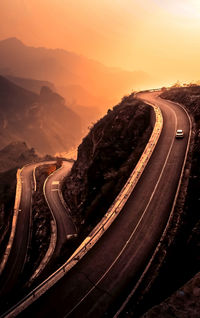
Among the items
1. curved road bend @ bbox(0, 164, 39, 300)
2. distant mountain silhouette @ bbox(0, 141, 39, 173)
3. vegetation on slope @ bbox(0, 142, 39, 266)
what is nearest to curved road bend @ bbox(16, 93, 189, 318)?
curved road bend @ bbox(0, 164, 39, 300)

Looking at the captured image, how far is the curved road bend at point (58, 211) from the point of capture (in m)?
35.2

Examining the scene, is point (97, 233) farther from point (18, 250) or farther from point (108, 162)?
point (18, 250)

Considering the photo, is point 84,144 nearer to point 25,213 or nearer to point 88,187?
point 88,187

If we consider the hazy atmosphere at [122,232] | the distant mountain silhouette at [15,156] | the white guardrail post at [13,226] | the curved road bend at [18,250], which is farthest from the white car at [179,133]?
the distant mountain silhouette at [15,156]

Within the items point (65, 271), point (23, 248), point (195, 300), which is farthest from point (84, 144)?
point (195, 300)

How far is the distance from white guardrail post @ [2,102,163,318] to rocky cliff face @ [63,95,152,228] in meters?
1.34

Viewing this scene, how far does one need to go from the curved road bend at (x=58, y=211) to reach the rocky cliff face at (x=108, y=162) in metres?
1.91

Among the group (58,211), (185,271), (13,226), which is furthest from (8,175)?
(185,271)

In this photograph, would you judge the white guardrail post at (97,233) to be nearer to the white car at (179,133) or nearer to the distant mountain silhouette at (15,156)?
the white car at (179,133)

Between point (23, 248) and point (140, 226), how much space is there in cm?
2667

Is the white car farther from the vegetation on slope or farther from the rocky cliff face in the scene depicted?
the vegetation on slope

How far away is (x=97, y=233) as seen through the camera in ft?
62.7

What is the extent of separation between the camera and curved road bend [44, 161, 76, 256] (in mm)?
35219

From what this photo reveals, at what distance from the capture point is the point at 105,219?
20.5 m
